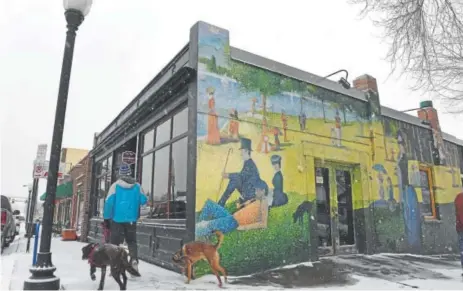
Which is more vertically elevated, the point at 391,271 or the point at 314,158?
the point at 314,158

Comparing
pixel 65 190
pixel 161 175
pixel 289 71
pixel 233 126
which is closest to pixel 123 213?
pixel 161 175

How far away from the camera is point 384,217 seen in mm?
9336

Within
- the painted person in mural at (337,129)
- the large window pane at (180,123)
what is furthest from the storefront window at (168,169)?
the painted person in mural at (337,129)

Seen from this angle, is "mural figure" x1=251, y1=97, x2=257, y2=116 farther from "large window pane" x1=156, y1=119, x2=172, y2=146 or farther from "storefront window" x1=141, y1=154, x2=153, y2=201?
"storefront window" x1=141, y1=154, x2=153, y2=201

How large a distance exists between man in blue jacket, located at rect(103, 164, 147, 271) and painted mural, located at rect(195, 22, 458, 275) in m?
1.13

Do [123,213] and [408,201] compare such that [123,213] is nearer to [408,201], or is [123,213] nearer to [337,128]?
[337,128]

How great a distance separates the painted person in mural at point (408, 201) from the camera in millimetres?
9991

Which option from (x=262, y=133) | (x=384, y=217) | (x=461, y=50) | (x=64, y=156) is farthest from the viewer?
(x=64, y=156)

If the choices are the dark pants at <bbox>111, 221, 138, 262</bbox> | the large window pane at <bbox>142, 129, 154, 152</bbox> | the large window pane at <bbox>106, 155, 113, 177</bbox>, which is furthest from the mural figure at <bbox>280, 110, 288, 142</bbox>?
the large window pane at <bbox>106, 155, 113, 177</bbox>

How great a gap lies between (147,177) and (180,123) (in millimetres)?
2338

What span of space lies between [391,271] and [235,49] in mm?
5751

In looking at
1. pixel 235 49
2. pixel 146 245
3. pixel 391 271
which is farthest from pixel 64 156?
pixel 391 271

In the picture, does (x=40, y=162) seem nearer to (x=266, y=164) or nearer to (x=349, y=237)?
(x=266, y=164)

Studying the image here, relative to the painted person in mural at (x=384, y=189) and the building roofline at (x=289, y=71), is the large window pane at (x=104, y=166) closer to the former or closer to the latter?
the building roofline at (x=289, y=71)
